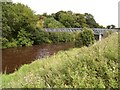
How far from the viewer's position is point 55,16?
1416 inches

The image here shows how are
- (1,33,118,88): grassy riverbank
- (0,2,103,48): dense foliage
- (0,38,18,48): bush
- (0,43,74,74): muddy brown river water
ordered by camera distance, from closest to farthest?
(1,33,118,88): grassy riverbank
(0,43,74,74): muddy brown river water
(0,38,18,48): bush
(0,2,103,48): dense foliage

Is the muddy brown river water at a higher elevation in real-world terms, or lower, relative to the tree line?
lower

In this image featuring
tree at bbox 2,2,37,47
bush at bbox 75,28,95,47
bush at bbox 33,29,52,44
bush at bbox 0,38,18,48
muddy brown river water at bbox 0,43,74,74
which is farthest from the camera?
bush at bbox 33,29,52,44

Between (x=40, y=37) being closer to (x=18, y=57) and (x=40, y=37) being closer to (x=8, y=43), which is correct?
(x=8, y=43)

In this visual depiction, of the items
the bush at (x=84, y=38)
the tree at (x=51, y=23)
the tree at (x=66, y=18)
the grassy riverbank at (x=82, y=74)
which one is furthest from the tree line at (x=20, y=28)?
the grassy riverbank at (x=82, y=74)

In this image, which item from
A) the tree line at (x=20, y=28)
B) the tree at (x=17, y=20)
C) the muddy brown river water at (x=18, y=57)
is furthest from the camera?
the tree at (x=17, y=20)

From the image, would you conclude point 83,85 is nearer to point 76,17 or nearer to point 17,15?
point 17,15

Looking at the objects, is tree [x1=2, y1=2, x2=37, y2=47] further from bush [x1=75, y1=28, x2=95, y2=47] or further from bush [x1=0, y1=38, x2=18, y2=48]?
bush [x1=75, y1=28, x2=95, y2=47]

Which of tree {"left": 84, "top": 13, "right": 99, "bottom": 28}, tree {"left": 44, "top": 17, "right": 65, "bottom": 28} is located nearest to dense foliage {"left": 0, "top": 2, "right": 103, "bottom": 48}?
tree {"left": 44, "top": 17, "right": 65, "bottom": 28}

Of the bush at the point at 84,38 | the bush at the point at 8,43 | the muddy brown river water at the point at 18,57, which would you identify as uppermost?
the bush at the point at 84,38

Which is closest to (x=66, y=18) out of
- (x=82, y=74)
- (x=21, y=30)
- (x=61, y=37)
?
(x=61, y=37)

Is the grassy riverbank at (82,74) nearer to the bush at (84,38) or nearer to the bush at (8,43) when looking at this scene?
the bush at (84,38)

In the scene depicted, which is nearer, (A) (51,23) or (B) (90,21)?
(A) (51,23)

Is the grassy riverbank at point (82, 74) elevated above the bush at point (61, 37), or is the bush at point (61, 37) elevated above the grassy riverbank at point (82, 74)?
the grassy riverbank at point (82, 74)
